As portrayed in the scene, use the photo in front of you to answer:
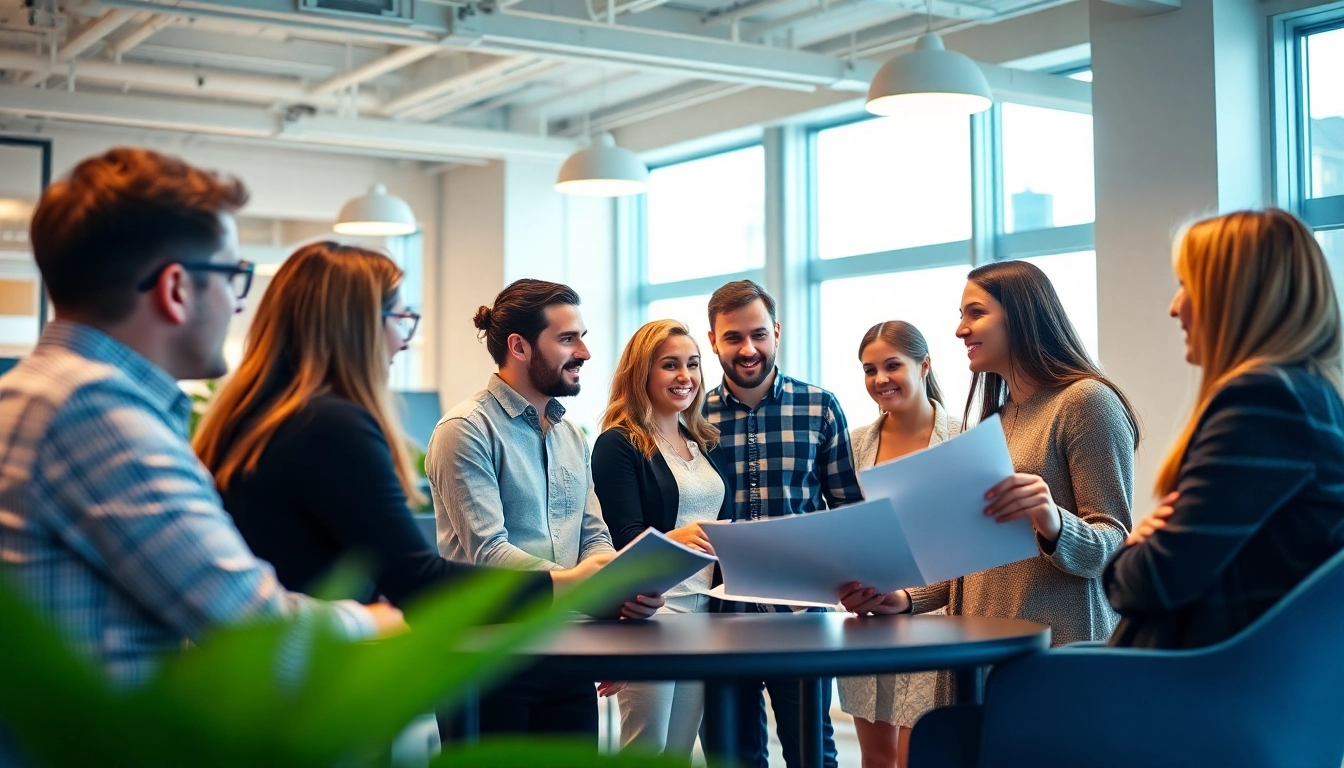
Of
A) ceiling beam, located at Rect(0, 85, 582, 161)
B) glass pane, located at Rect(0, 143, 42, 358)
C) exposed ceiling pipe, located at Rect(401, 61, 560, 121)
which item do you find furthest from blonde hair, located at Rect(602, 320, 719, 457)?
glass pane, located at Rect(0, 143, 42, 358)

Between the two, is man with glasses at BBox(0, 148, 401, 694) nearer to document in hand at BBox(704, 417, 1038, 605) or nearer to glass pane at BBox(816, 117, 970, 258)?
document in hand at BBox(704, 417, 1038, 605)

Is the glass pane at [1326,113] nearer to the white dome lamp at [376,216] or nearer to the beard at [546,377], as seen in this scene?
the beard at [546,377]

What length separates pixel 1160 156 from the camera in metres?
5.21

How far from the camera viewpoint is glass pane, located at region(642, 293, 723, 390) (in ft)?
27.7

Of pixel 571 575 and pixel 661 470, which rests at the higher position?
pixel 661 470

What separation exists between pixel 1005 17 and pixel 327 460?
5.21 metres

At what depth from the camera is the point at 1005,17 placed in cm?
613

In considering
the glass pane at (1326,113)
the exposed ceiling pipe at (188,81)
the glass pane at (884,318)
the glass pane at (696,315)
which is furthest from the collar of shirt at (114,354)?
the glass pane at (696,315)

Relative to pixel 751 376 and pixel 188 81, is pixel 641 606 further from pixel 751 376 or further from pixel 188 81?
pixel 188 81

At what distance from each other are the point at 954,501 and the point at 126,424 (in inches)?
52.3

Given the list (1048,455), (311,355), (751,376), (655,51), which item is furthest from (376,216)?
(311,355)

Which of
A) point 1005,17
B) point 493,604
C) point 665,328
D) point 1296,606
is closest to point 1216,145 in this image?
point 1005,17

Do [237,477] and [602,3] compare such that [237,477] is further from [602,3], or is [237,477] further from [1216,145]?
[602,3]

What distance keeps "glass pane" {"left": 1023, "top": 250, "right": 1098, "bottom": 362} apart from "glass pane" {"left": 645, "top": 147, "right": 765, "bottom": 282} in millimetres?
2216
